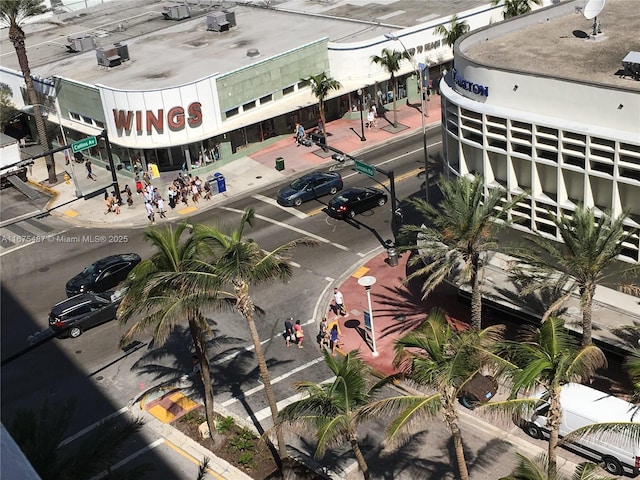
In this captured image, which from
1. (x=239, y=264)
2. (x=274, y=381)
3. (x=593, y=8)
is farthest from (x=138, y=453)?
(x=593, y=8)

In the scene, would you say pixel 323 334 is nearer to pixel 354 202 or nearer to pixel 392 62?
pixel 354 202

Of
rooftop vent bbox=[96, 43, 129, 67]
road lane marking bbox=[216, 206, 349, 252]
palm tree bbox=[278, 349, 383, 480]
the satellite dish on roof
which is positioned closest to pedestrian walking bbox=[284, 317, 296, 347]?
road lane marking bbox=[216, 206, 349, 252]

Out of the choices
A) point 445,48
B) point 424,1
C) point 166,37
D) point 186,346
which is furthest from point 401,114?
point 186,346

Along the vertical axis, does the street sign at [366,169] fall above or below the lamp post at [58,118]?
above

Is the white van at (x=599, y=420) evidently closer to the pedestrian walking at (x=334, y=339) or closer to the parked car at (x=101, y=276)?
the pedestrian walking at (x=334, y=339)

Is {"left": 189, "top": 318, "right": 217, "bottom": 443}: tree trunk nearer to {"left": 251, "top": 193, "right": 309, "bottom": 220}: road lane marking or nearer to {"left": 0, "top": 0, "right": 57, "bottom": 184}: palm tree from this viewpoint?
{"left": 251, "top": 193, "right": 309, "bottom": 220}: road lane marking

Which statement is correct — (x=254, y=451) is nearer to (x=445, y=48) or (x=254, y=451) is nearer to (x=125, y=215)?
(x=125, y=215)

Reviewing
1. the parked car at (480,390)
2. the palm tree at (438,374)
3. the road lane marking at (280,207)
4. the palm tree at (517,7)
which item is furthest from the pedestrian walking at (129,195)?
the palm tree at (438,374)
